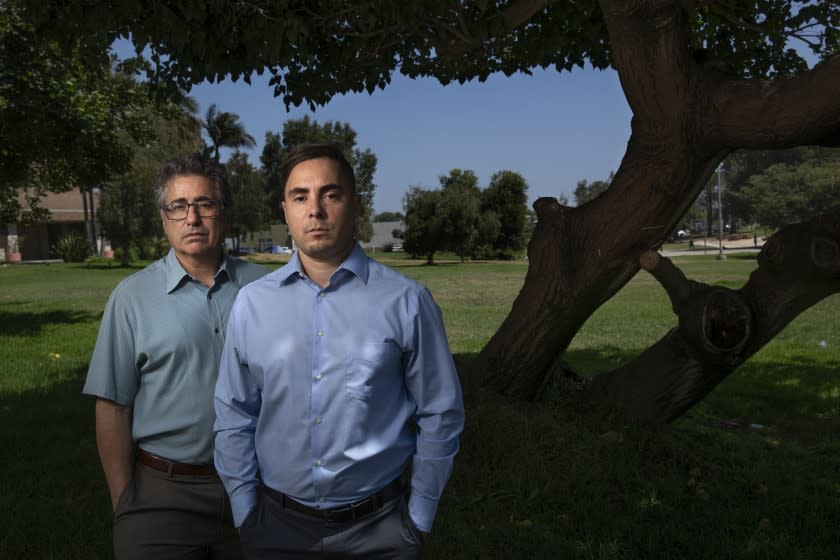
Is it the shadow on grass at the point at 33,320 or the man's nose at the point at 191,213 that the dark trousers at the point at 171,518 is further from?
the shadow on grass at the point at 33,320

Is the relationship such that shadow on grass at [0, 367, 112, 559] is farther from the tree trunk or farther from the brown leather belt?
the tree trunk

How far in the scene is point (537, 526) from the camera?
469 cm

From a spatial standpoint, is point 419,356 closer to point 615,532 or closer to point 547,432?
point 615,532

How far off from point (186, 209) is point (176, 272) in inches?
9.0

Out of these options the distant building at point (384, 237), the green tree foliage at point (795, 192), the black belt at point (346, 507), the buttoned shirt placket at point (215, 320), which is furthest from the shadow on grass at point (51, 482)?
the distant building at point (384, 237)

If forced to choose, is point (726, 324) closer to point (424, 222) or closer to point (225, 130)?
point (424, 222)

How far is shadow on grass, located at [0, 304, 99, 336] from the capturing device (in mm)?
14562

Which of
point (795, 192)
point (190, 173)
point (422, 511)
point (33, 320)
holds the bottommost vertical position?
point (33, 320)

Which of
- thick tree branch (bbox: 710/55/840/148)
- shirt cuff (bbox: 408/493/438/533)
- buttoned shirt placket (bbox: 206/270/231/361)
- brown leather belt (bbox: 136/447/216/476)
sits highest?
thick tree branch (bbox: 710/55/840/148)

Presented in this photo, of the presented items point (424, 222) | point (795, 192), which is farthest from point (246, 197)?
point (795, 192)

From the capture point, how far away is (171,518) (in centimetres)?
253

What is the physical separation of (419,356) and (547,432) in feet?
12.3

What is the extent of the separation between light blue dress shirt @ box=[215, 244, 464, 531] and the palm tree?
67.1m

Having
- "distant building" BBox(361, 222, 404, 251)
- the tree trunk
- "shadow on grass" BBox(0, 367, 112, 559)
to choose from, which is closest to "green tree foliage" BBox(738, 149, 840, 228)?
"distant building" BBox(361, 222, 404, 251)
